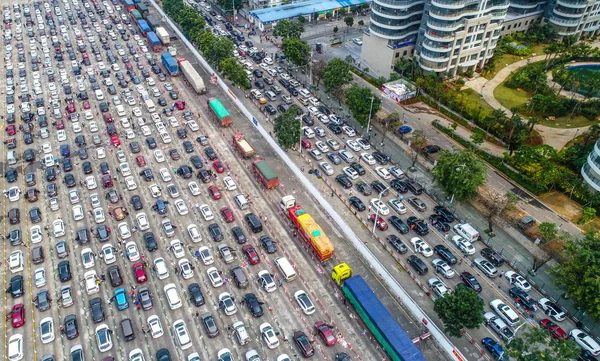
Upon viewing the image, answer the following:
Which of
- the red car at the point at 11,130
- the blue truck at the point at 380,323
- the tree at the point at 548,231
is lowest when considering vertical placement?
the red car at the point at 11,130

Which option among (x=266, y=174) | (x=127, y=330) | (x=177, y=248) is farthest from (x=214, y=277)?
(x=266, y=174)

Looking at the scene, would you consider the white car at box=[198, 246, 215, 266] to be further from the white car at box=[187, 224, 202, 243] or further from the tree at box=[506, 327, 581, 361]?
the tree at box=[506, 327, 581, 361]

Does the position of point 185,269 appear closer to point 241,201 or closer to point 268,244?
point 268,244

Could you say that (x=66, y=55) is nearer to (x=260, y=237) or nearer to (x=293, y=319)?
(x=260, y=237)

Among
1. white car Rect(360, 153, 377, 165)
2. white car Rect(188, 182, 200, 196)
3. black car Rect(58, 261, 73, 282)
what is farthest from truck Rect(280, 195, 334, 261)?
black car Rect(58, 261, 73, 282)

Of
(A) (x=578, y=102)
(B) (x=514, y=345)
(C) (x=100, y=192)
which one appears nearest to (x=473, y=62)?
(A) (x=578, y=102)

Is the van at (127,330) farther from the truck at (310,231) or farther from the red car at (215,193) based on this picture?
the truck at (310,231)

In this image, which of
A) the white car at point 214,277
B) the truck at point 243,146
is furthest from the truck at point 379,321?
the truck at point 243,146
